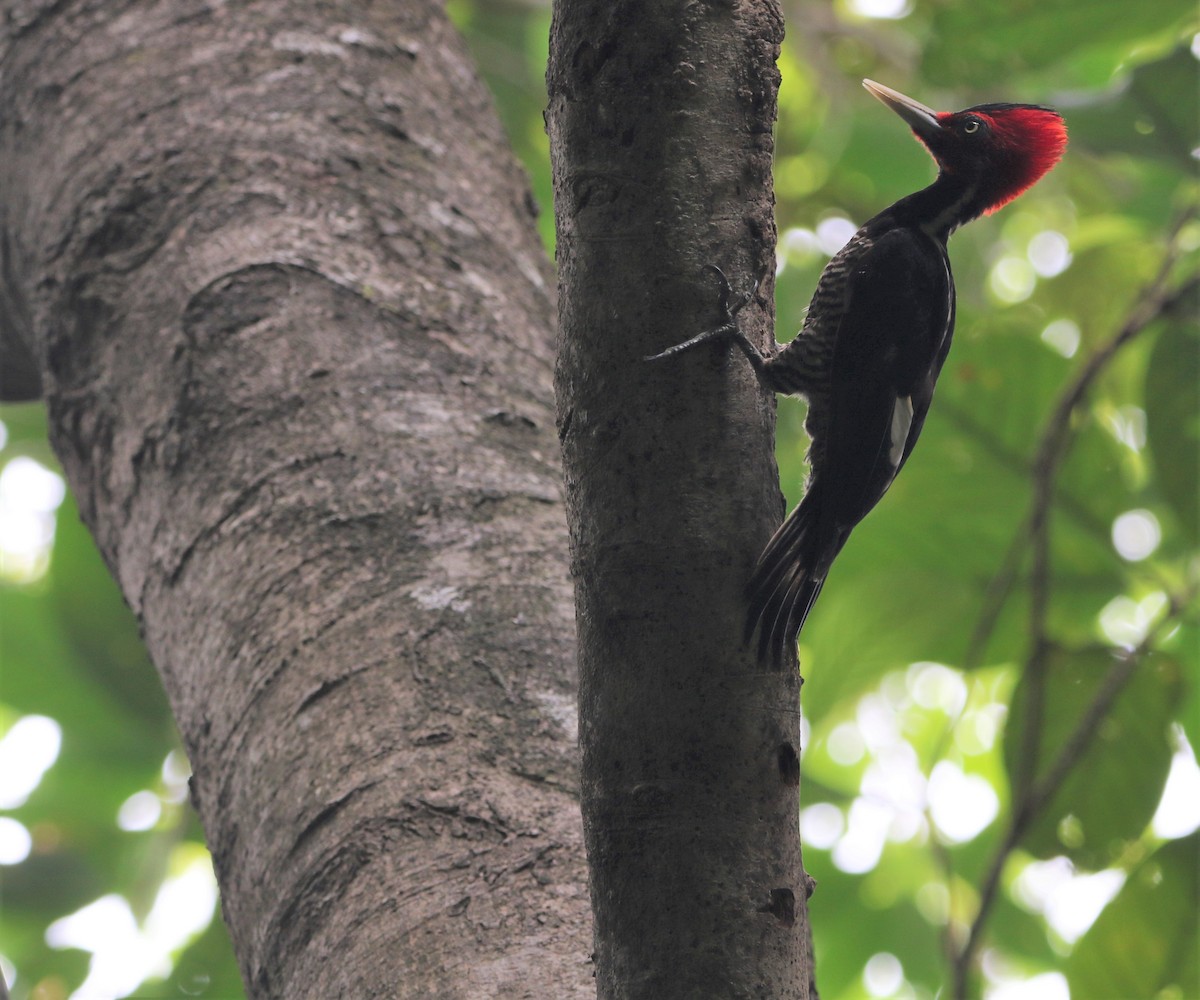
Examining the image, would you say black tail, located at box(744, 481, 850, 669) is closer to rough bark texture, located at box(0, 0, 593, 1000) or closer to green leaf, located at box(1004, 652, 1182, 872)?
rough bark texture, located at box(0, 0, 593, 1000)

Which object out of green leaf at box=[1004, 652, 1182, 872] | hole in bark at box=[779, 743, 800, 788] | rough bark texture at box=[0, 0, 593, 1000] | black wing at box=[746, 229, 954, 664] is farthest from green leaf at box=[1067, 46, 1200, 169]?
hole in bark at box=[779, 743, 800, 788]

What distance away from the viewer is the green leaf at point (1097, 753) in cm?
246

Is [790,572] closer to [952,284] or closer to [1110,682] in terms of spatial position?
[952,284]

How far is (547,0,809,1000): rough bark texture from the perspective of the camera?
3.33ft

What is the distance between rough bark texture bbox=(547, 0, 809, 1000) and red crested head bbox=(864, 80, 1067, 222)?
4.42 feet

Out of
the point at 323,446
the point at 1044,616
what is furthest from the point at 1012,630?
the point at 323,446

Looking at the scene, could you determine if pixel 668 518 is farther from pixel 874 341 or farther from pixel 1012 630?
pixel 1012 630

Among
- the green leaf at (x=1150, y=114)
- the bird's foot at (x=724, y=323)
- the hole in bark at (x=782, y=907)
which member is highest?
the green leaf at (x=1150, y=114)

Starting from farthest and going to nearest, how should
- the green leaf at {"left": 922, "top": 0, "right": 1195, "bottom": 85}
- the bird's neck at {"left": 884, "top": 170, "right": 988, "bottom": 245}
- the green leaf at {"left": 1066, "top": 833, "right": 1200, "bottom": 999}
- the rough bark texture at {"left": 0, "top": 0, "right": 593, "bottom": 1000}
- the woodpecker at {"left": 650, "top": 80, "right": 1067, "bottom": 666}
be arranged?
the green leaf at {"left": 922, "top": 0, "right": 1195, "bottom": 85} → the green leaf at {"left": 1066, "top": 833, "right": 1200, "bottom": 999} → the bird's neck at {"left": 884, "top": 170, "right": 988, "bottom": 245} → the rough bark texture at {"left": 0, "top": 0, "right": 593, "bottom": 1000} → the woodpecker at {"left": 650, "top": 80, "right": 1067, "bottom": 666}

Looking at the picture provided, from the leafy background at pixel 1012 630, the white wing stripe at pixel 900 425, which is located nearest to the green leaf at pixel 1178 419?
the leafy background at pixel 1012 630

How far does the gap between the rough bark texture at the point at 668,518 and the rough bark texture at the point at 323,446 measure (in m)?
0.41

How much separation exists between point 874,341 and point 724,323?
0.79 metres

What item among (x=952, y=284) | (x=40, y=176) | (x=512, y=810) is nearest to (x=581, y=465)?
(x=512, y=810)

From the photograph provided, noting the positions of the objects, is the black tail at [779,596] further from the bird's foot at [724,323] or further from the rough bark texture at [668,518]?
the bird's foot at [724,323]
